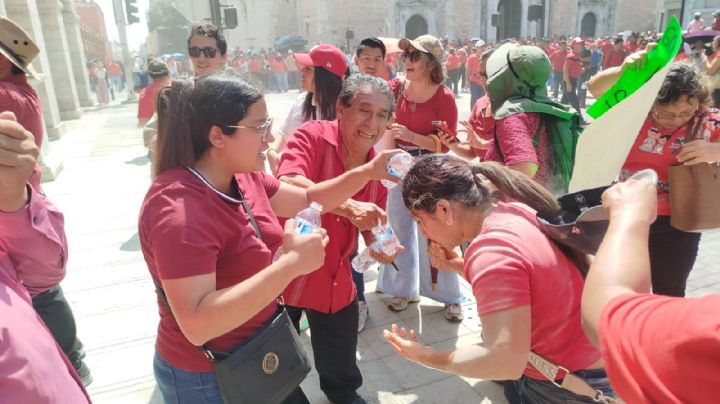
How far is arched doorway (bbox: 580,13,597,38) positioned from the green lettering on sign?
4975 centimetres

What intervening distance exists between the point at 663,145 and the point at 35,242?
3135 mm

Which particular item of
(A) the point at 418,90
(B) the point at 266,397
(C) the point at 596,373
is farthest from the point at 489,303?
(A) the point at 418,90

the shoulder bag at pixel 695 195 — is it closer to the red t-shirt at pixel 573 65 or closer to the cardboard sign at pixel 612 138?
the cardboard sign at pixel 612 138

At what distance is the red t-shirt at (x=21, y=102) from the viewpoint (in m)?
2.71

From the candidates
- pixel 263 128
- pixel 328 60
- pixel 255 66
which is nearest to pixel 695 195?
pixel 263 128

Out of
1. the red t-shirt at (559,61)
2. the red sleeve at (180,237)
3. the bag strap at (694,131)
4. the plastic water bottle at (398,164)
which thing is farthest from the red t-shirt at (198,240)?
the red t-shirt at (559,61)

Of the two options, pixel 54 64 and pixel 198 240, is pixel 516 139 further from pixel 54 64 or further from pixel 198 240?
pixel 54 64

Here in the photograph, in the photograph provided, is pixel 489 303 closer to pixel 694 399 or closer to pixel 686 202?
pixel 694 399

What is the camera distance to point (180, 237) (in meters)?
1.38

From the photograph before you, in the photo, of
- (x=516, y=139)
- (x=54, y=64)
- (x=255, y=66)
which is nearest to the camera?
(x=516, y=139)

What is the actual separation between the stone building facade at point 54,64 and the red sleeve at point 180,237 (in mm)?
6869

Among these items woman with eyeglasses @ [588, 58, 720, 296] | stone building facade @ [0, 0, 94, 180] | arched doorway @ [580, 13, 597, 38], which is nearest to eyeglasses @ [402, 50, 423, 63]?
woman with eyeglasses @ [588, 58, 720, 296]

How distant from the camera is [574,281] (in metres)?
1.53

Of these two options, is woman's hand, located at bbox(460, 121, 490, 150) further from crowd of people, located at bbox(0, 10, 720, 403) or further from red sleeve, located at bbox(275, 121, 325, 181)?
red sleeve, located at bbox(275, 121, 325, 181)
